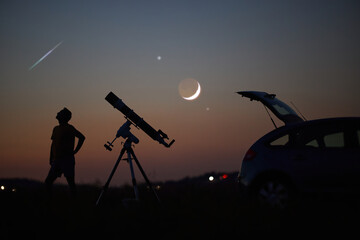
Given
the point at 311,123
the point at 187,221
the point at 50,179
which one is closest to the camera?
the point at 187,221

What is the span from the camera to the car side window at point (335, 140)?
8.70 metres

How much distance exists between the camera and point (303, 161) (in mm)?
8664

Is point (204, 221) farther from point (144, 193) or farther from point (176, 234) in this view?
point (144, 193)

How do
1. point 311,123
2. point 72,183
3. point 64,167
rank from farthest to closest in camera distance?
point 72,183 → point 64,167 → point 311,123

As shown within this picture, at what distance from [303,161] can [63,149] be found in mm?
5341

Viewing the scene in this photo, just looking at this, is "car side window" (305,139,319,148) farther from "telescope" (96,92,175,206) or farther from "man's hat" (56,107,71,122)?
"man's hat" (56,107,71,122)

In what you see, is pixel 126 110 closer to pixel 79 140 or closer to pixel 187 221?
pixel 79 140

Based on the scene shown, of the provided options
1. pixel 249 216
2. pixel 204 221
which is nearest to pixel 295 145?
pixel 249 216

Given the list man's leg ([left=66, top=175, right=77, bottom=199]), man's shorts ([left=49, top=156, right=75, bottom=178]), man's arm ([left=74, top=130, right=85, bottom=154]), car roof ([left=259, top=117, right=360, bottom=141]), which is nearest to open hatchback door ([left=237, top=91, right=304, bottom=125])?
car roof ([left=259, top=117, right=360, bottom=141])

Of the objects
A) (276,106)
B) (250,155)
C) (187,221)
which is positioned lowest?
(187,221)

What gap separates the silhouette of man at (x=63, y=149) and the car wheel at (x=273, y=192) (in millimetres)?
4393

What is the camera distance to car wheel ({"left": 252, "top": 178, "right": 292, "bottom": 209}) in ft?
28.7

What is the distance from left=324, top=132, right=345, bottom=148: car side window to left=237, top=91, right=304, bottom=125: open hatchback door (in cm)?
88

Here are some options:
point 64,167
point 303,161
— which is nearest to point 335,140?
point 303,161
